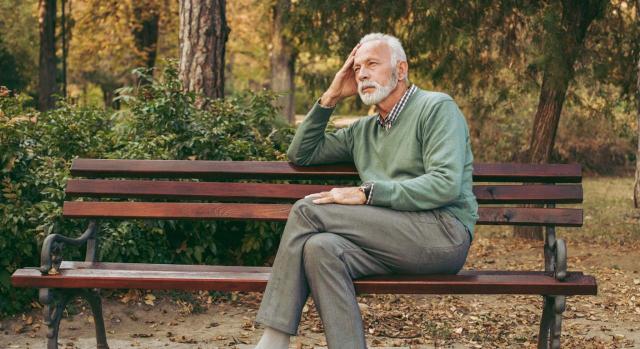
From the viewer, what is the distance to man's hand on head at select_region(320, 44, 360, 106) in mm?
4641

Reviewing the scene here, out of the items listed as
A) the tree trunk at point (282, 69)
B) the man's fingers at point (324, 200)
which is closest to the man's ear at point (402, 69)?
the man's fingers at point (324, 200)

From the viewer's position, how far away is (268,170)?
5.01 metres

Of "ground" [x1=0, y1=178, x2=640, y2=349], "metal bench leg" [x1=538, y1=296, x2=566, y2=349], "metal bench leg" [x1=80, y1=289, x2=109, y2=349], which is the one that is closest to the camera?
"metal bench leg" [x1=538, y1=296, x2=566, y2=349]

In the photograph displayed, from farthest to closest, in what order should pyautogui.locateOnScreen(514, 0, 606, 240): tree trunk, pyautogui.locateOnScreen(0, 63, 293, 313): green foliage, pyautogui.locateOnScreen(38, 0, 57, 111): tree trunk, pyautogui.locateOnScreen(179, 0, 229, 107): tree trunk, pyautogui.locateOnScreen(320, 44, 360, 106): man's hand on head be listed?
pyautogui.locateOnScreen(38, 0, 57, 111): tree trunk, pyautogui.locateOnScreen(514, 0, 606, 240): tree trunk, pyautogui.locateOnScreen(179, 0, 229, 107): tree trunk, pyautogui.locateOnScreen(0, 63, 293, 313): green foliage, pyautogui.locateOnScreen(320, 44, 360, 106): man's hand on head

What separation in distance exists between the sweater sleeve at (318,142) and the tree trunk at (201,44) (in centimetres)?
328

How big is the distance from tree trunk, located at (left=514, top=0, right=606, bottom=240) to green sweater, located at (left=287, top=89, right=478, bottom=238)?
4.79m

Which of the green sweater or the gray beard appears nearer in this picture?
the green sweater

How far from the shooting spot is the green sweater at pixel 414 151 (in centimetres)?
408

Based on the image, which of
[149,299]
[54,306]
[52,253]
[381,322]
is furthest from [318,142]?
[149,299]

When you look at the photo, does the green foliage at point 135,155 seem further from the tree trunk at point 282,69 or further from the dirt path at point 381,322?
the tree trunk at point 282,69

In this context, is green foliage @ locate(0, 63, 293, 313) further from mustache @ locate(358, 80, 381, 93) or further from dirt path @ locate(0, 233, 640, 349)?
mustache @ locate(358, 80, 381, 93)

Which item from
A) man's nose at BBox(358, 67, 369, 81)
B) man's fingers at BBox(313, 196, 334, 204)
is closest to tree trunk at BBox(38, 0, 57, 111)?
man's nose at BBox(358, 67, 369, 81)

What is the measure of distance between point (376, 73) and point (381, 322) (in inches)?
84.1

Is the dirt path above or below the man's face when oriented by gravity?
below
